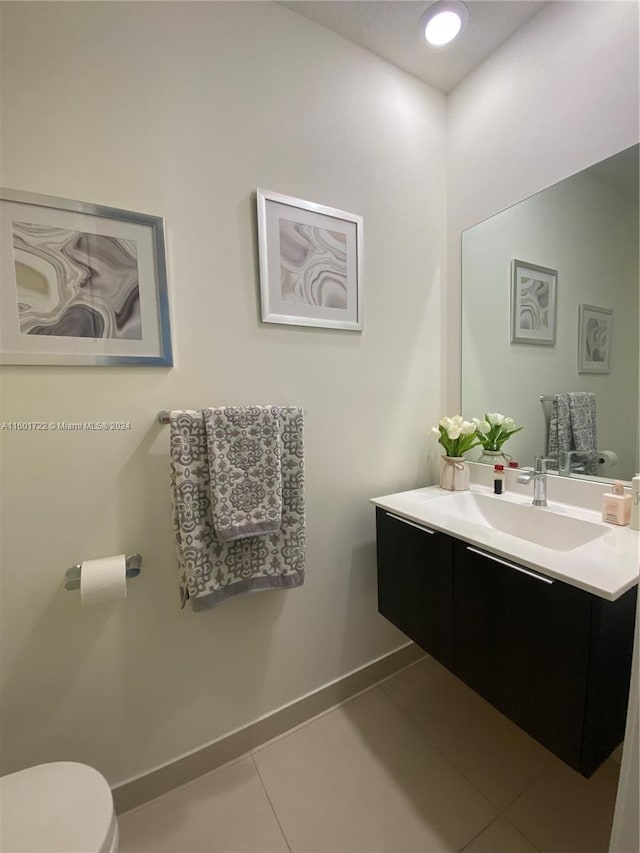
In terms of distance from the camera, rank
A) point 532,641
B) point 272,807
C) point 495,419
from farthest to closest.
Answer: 1. point 495,419
2. point 272,807
3. point 532,641

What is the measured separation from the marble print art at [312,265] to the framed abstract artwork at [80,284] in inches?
16.1

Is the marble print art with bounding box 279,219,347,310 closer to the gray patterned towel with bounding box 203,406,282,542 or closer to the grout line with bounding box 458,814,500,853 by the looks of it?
Answer: the gray patterned towel with bounding box 203,406,282,542

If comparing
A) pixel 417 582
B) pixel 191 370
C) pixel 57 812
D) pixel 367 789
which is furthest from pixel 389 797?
pixel 191 370

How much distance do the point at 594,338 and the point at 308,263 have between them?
1064 millimetres

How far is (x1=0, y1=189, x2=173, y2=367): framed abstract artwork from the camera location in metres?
0.89

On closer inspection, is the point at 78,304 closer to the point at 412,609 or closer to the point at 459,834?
the point at 412,609

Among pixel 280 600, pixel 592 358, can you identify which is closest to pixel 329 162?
pixel 592 358

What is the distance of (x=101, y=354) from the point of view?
38.6 inches

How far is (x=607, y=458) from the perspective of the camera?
1.17 m

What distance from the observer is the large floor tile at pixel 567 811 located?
38.8 inches

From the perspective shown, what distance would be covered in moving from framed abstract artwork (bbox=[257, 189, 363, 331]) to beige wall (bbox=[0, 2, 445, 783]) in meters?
0.05

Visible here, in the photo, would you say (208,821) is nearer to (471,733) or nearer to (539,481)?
(471,733)

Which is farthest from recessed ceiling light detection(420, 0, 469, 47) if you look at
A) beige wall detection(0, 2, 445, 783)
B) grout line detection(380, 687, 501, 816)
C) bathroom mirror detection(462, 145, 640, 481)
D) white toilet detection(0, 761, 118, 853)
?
grout line detection(380, 687, 501, 816)

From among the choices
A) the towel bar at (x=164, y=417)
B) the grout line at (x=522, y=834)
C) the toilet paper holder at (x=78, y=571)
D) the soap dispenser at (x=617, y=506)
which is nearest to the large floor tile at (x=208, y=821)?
the grout line at (x=522, y=834)
